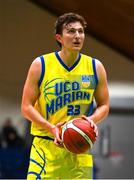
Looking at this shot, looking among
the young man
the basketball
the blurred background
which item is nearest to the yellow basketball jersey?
the young man

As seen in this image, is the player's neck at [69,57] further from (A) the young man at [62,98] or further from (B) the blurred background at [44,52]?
(B) the blurred background at [44,52]

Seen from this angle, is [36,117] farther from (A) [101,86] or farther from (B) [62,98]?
(A) [101,86]

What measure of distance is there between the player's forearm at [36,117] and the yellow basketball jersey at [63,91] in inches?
4.5

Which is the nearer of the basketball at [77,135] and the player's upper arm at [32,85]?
the basketball at [77,135]

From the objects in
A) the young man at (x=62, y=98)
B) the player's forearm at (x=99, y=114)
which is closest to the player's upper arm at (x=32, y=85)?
the young man at (x=62, y=98)

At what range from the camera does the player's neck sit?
346 centimetres

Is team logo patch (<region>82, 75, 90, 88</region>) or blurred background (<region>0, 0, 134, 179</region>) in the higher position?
blurred background (<region>0, 0, 134, 179</region>)

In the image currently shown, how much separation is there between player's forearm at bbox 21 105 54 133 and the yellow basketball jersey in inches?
4.5

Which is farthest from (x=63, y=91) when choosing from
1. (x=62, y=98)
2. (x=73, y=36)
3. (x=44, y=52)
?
(x=44, y=52)

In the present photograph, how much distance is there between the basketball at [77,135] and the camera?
3154 millimetres

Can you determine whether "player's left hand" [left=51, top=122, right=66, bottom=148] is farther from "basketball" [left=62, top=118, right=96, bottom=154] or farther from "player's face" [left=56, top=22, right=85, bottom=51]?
"player's face" [left=56, top=22, right=85, bottom=51]

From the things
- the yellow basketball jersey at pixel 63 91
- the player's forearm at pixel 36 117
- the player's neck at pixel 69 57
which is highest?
the player's neck at pixel 69 57

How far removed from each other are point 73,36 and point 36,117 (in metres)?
0.59

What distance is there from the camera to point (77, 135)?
316 centimetres
